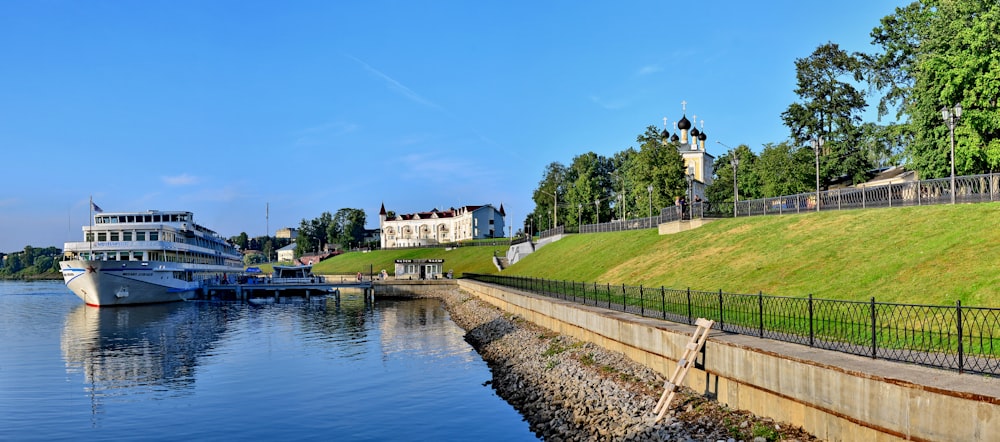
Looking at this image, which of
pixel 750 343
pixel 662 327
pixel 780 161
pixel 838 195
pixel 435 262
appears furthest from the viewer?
pixel 435 262

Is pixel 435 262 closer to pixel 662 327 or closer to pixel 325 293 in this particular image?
pixel 325 293

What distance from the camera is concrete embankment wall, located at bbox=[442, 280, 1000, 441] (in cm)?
1010

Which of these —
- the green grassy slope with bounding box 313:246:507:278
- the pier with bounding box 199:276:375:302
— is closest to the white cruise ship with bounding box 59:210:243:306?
the pier with bounding box 199:276:375:302

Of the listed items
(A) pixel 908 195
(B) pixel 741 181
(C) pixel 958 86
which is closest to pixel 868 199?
(A) pixel 908 195

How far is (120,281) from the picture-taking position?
68062 millimetres

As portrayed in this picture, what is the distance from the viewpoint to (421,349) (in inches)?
1439

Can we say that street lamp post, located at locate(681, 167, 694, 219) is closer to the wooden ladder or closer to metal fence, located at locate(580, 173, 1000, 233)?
metal fence, located at locate(580, 173, 1000, 233)

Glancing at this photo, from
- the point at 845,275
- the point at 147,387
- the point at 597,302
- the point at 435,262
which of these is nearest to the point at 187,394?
the point at 147,387

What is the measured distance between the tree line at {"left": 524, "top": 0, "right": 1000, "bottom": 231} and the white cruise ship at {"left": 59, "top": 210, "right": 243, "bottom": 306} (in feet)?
168

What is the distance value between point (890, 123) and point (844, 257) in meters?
35.2

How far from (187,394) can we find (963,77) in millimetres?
43650

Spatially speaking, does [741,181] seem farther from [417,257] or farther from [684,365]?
[684,365]

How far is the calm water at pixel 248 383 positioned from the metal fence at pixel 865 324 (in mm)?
6802

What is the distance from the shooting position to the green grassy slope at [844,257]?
2169cm
